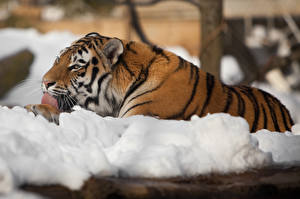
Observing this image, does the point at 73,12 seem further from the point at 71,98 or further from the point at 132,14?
the point at 71,98

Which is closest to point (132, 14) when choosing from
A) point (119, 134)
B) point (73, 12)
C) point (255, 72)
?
point (73, 12)

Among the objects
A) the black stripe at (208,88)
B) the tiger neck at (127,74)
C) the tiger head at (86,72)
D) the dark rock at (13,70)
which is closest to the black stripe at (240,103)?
the black stripe at (208,88)

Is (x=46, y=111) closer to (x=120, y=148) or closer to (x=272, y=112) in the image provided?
(x=120, y=148)

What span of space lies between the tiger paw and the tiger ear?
349 millimetres

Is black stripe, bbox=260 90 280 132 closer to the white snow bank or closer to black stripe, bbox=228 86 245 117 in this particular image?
black stripe, bbox=228 86 245 117

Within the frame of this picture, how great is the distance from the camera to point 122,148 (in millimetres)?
1255

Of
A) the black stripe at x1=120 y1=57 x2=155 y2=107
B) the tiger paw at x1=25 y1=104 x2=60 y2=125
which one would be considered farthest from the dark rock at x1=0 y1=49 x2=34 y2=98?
the tiger paw at x1=25 y1=104 x2=60 y2=125

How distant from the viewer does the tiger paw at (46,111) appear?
1.56 m

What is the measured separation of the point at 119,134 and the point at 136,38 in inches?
179

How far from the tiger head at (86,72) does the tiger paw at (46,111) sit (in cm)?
17

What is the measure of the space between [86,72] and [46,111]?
316 mm

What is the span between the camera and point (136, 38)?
5809mm

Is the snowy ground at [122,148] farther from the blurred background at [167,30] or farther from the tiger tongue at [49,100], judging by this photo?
the blurred background at [167,30]

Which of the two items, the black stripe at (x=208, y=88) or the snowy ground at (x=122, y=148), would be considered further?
the black stripe at (x=208, y=88)
